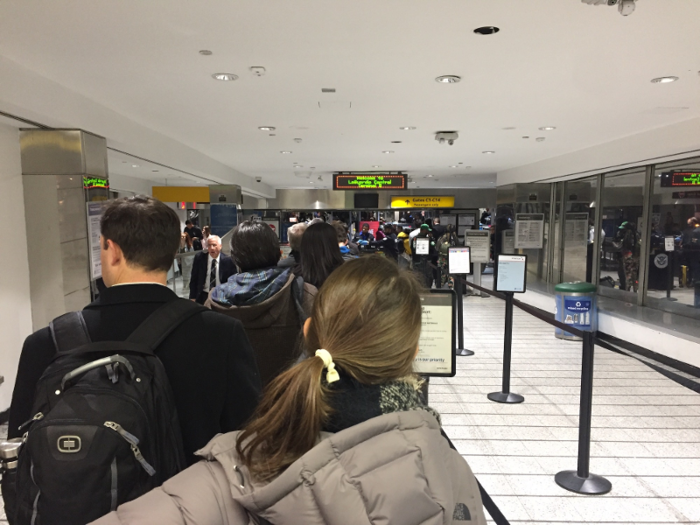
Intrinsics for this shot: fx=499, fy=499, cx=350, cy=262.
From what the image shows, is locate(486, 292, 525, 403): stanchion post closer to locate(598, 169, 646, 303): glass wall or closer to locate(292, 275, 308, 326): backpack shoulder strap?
locate(292, 275, 308, 326): backpack shoulder strap

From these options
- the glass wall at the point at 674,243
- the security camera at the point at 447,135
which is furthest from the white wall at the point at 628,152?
the security camera at the point at 447,135

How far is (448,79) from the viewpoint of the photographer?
4.32 meters

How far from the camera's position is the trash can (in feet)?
23.7

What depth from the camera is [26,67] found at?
12.8ft

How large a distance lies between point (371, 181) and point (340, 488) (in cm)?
1115

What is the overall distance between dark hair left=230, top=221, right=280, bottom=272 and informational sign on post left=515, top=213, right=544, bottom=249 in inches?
395

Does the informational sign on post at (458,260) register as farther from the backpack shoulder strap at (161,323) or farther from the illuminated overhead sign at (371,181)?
the illuminated overhead sign at (371,181)

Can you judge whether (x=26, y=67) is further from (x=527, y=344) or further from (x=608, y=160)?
(x=608, y=160)

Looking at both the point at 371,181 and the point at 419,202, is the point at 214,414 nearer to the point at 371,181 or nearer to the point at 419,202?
the point at 371,181

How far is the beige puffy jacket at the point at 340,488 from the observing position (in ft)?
2.70

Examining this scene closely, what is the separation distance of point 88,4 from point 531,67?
125 inches

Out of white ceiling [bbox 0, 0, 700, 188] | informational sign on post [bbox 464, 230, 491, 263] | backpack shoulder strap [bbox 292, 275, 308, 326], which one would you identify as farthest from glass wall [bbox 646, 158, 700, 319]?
backpack shoulder strap [bbox 292, 275, 308, 326]

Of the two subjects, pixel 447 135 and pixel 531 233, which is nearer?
pixel 447 135

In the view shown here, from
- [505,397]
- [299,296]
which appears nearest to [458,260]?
[505,397]
